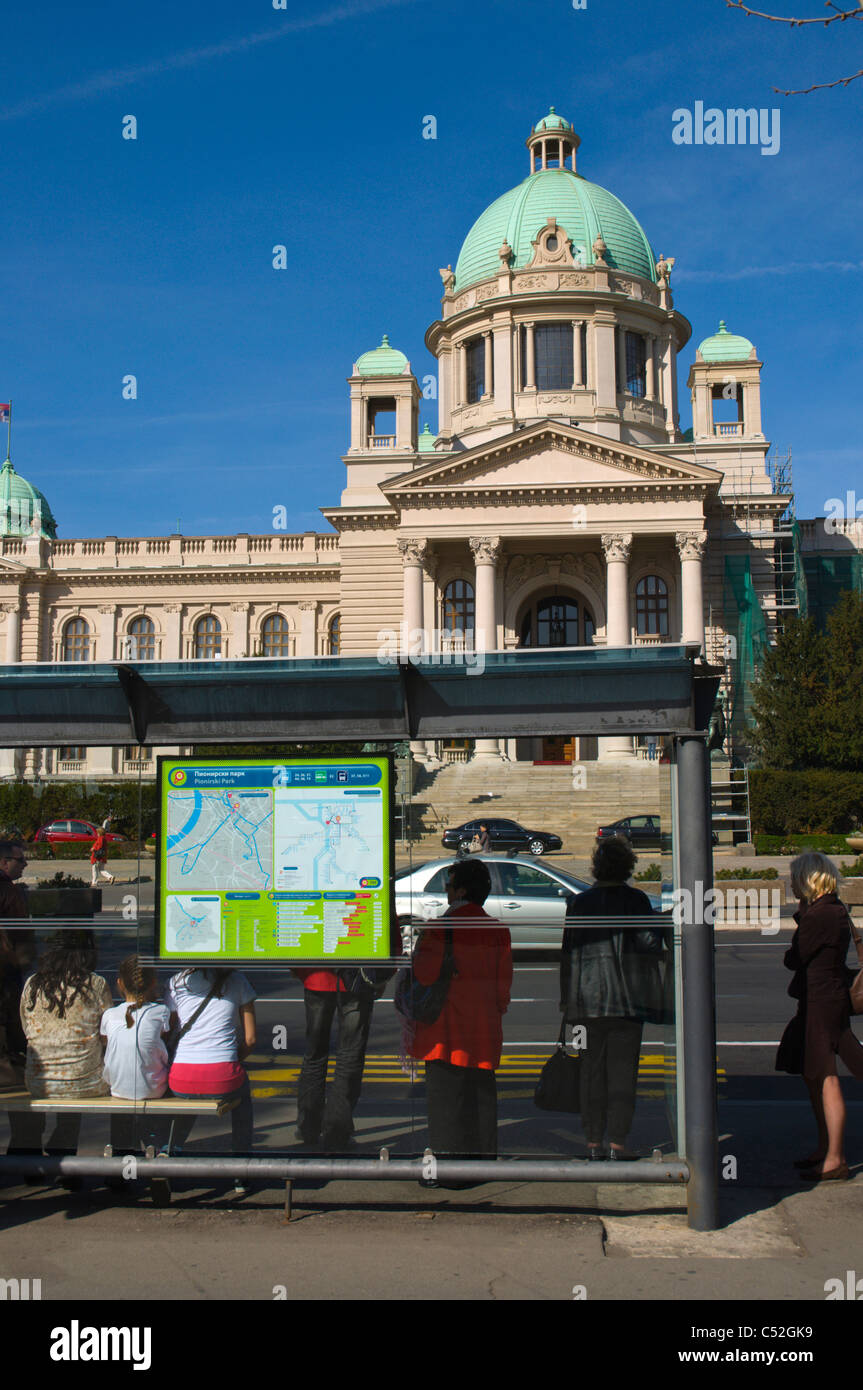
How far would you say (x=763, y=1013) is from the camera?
13.4m

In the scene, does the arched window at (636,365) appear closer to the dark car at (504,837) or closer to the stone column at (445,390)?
the stone column at (445,390)

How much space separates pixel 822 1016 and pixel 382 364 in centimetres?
5359

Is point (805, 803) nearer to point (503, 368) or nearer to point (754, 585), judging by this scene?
point (754, 585)

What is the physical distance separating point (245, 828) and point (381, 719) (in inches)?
39.5

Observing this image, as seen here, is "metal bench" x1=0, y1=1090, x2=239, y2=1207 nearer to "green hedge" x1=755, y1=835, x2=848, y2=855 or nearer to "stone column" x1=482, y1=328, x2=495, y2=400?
"green hedge" x1=755, y1=835, x2=848, y2=855

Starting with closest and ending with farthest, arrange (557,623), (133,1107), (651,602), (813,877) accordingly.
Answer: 1. (133,1107)
2. (813,877)
3. (651,602)
4. (557,623)

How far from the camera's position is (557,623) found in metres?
54.5

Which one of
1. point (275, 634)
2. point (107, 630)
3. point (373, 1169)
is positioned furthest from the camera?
point (107, 630)

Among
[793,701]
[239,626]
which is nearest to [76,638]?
[239,626]

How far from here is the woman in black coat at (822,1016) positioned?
7457 millimetres

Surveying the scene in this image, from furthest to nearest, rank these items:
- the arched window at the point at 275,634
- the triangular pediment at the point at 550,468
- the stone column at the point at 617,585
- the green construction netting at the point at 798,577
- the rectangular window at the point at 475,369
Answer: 1. the arched window at the point at 275,634
2. the rectangular window at the point at 475,369
3. the green construction netting at the point at 798,577
4. the stone column at the point at 617,585
5. the triangular pediment at the point at 550,468

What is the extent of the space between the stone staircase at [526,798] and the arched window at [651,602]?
4543 cm

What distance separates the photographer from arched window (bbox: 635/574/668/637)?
53.1 metres

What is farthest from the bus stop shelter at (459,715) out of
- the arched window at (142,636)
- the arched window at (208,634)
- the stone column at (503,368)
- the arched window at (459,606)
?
the arched window at (142,636)
